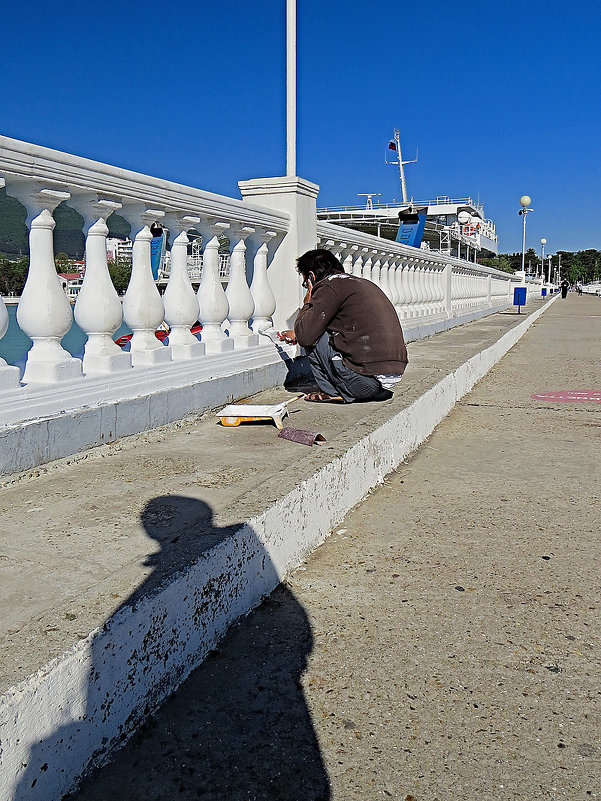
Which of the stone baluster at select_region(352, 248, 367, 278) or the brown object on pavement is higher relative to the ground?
the stone baluster at select_region(352, 248, 367, 278)

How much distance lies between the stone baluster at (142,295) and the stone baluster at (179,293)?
0.25 meters

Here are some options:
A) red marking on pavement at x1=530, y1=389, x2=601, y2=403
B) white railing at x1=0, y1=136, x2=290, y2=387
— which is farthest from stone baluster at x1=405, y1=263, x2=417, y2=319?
white railing at x1=0, y1=136, x2=290, y2=387

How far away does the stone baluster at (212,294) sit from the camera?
5.07 metres

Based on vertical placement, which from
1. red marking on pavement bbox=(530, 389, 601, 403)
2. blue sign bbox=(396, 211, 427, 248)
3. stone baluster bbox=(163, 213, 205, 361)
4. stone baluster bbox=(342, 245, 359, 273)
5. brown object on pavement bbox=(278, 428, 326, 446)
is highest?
blue sign bbox=(396, 211, 427, 248)

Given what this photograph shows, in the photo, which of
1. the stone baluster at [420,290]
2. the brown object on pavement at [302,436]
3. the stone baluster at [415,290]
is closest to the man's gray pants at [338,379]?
the brown object on pavement at [302,436]

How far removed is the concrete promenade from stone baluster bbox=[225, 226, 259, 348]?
5.03 feet

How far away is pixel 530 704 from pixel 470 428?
3810 mm

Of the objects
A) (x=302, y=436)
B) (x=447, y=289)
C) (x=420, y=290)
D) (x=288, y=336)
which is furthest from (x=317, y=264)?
(x=447, y=289)

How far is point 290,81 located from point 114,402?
451 centimetres

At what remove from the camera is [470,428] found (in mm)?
5773

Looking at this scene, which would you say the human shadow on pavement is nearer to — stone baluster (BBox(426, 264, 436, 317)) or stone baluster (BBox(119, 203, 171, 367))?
stone baluster (BBox(119, 203, 171, 367))

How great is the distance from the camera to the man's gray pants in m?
5.21

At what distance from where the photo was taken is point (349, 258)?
7699 millimetres

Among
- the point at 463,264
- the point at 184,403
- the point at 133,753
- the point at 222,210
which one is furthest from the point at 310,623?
the point at 463,264
